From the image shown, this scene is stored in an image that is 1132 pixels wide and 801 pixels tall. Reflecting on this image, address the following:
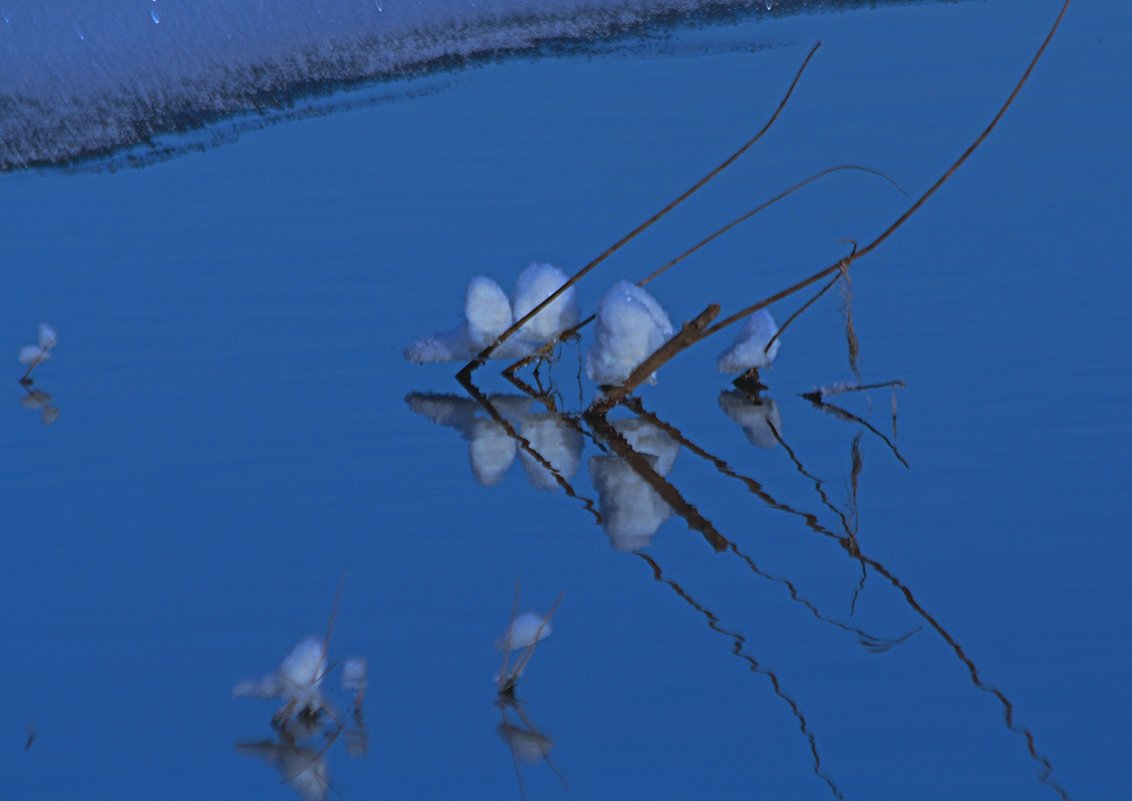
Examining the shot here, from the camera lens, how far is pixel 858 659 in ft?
5.75

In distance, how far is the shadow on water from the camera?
1.81 meters

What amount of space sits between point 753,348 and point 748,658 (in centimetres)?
97

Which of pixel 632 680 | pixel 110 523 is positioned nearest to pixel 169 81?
pixel 110 523

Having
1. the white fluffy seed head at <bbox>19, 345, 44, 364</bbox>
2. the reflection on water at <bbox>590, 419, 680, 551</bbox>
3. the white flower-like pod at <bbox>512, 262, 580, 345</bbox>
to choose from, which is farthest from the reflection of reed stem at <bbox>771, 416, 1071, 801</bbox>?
the white fluffy seed head at <bbox>19, 345, 44, 364</bbox>

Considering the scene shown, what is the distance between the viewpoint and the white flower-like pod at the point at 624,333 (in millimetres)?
2590

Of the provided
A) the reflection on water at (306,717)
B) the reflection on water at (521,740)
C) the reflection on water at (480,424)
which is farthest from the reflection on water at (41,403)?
the reflection on water at (521,740)

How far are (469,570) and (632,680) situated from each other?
1.22ft

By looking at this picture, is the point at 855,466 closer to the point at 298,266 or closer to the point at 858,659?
the point at 858,659

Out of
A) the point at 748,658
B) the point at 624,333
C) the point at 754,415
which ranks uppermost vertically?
the point at 748,658

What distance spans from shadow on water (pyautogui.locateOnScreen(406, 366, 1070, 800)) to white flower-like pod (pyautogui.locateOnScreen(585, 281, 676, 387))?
0.07 metres

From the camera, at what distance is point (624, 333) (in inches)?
102

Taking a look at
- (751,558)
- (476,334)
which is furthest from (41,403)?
(751,558)

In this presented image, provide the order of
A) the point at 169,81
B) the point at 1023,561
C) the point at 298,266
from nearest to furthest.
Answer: the point at 1023,561, the point at 298,266, the point at 169,81

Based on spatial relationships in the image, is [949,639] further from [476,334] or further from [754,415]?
[476,334]
